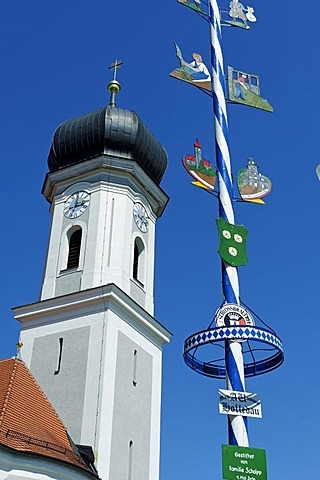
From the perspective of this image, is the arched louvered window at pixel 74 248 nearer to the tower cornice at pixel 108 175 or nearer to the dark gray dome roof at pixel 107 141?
the tower cornice at pixel 108 175

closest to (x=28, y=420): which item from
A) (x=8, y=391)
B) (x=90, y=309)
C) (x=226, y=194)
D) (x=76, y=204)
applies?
(x=8, y=391)

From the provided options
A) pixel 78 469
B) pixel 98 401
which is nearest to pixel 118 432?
pixel 98 401

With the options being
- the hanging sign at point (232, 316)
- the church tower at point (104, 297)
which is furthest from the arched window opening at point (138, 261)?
the hanging sign at point (232, 316)

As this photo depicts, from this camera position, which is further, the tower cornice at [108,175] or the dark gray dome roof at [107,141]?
the dark gray dome roof at [107,141]

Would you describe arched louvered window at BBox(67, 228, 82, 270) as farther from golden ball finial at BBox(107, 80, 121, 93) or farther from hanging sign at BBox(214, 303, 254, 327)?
hanging sign at BBox(214, 303, 254, 327)

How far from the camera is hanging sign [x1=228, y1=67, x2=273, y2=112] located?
16.7 m

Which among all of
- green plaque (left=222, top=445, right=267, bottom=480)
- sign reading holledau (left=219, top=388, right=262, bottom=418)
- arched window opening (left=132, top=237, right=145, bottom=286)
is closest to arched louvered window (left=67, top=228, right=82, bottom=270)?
arched window opening (left=132, top=237, right=145, bottom=286)

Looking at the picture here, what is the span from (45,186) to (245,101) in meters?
7.87

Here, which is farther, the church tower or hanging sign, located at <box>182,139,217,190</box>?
the church tower

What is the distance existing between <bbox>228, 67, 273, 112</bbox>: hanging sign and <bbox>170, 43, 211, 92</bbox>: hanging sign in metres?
0.55

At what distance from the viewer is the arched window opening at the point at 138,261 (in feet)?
67.9

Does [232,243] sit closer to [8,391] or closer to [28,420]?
[28,420]

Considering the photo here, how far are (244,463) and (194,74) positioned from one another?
875cm

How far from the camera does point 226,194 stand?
14.9 metres
